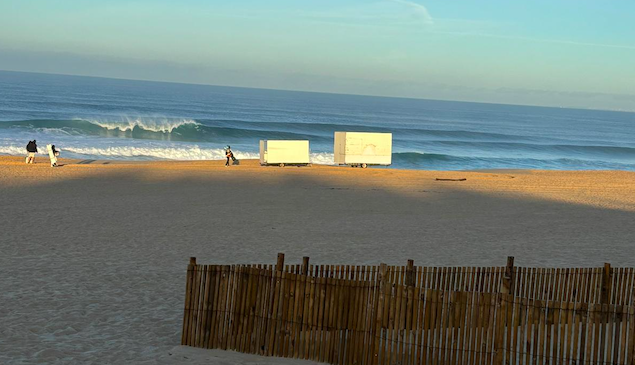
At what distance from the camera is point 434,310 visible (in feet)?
26.4

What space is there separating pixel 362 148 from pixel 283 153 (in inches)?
165

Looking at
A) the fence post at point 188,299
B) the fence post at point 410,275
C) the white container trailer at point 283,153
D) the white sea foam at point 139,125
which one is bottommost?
the fence post at point 188,299

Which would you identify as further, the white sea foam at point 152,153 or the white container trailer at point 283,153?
the white sea foam at point 152,153

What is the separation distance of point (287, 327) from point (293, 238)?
8.56 m

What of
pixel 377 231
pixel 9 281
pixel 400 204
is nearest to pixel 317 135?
pixel 400 204

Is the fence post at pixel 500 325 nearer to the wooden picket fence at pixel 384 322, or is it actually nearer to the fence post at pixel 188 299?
the wooden picket fence at pixel 384 322

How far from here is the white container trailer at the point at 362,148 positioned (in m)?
37.3

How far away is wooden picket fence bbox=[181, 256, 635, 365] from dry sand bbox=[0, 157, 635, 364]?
43 centimetres

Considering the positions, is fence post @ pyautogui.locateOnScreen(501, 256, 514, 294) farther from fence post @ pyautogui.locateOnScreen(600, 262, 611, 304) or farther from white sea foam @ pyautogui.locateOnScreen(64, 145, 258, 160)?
white sea foam @ pyautogui.locateOnScreen(64, 145, 258, 160)

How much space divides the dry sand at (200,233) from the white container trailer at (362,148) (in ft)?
19.7

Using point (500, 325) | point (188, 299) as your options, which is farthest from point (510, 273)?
point (188, 299)

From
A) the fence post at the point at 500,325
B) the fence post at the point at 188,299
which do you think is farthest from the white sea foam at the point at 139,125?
the fence post at the point at 500,325

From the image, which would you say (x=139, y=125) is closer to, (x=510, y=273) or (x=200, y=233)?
(x=200, y=233)

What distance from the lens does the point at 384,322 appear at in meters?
8.23
